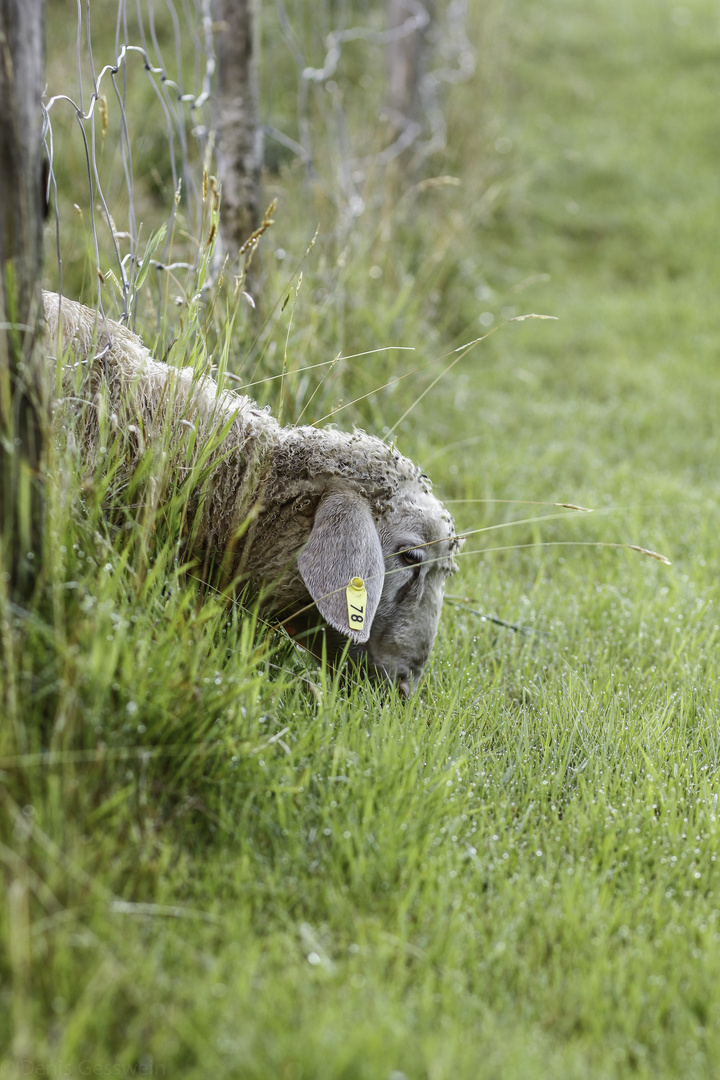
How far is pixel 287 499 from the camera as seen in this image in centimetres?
300

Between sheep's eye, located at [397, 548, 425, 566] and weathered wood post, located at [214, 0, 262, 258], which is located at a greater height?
weathered wood post, located at [214, 0, 262, 258]

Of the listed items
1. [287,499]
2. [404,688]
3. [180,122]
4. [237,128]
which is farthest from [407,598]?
[237,128]

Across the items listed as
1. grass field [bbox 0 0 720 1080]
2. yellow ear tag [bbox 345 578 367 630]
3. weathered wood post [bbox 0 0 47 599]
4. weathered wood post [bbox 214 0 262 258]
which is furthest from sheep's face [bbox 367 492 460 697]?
weathered wood post [bbox 214 0 262 258]

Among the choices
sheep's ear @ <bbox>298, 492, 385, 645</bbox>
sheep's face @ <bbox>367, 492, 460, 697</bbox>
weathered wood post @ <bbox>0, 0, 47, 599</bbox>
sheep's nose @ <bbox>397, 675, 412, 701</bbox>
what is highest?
weathered wood post @ <bbox>0, 0, 47, 599</bbox>

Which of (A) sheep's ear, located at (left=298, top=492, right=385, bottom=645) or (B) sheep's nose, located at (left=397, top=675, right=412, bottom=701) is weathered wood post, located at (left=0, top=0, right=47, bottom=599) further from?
(B) sheep's nose, located at (left=397, top=675, right=412, bottom=701)

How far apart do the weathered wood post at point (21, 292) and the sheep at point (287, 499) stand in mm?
635

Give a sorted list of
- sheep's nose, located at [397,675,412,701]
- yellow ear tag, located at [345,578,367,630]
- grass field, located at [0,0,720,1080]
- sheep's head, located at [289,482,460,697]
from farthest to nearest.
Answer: sheep's nose, located at [397,675,412,701] < sheep's head, located at [289,482,460,697] < yellow ear tag, located at [345,578,367,630] < grass field, located at [0,0,720,1080]

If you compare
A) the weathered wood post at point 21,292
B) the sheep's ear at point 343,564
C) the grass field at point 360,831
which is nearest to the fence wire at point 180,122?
the weathered wood post at point 21,292

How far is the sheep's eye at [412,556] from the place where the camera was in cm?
305

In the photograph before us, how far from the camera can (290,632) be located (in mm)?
3094

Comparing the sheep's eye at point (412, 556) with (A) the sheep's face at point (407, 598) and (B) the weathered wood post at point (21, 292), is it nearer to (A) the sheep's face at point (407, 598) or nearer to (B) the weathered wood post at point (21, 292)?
(A) the sheep's face at point (407, 598)

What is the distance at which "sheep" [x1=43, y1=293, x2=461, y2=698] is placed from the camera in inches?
112

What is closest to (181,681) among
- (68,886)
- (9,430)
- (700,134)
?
(68,886)

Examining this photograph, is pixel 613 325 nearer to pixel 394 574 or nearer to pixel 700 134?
pixel 700 134
